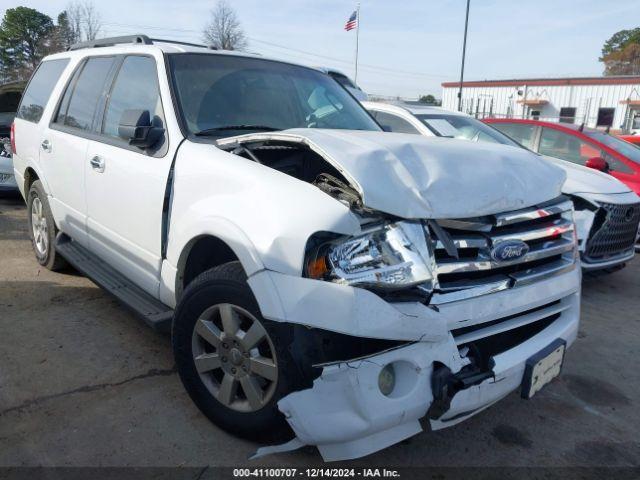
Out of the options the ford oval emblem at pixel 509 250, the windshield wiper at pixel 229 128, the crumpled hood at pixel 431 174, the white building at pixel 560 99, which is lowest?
the white building at pixel 560 99

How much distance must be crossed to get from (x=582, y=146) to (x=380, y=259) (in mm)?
5992

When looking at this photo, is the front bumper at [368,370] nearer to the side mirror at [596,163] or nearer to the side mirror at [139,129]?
the side mirror at [139,129]

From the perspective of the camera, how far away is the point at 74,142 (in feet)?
13.0

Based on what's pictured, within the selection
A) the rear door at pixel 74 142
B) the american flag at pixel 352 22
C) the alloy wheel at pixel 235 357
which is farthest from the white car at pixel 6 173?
the american flag at pixel 352 22

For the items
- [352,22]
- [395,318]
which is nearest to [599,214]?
[395,318]

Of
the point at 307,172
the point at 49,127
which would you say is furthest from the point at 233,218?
the point at 49,127

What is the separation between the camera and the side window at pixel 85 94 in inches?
153

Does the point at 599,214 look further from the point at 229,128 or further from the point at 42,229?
the point at 42,229

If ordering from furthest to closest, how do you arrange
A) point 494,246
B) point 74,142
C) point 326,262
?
point 74,142
point 494,246
point 326,262

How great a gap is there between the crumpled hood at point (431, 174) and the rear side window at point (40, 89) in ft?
9.41

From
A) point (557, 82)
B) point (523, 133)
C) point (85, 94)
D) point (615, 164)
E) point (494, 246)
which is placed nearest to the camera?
point (494, 246)

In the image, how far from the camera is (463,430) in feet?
9.21

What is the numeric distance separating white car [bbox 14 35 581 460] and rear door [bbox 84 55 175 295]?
0.02 m

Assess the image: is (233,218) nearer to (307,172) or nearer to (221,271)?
(221,271)
